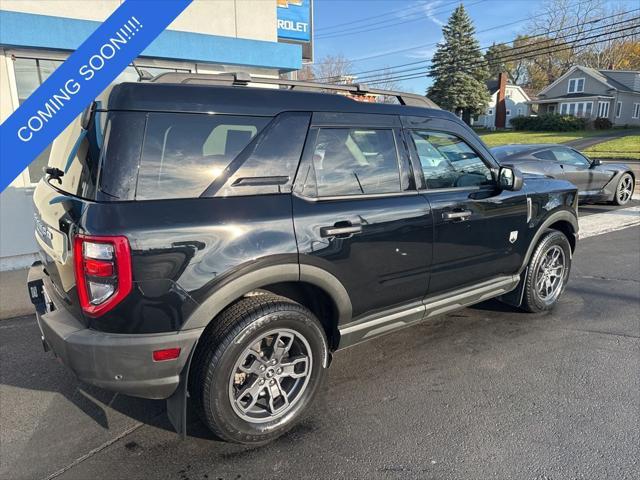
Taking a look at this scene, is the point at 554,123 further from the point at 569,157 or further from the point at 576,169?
the point at 576,169

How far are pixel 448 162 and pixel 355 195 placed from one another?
1.01 m

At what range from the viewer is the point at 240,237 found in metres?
2.39

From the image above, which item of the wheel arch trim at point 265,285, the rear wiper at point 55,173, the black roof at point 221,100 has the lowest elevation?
the wheel arch trim at point 265,285

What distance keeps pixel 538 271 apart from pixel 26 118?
5338 mm

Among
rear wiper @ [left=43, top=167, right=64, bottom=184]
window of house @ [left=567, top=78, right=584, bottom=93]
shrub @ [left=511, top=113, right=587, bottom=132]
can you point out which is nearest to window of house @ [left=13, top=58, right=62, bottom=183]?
rear wiper @ [left=43, top=167, right=64, bottom=184]

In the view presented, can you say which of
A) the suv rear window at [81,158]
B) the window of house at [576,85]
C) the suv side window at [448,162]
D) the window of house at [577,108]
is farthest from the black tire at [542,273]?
the window of house at [576,85]

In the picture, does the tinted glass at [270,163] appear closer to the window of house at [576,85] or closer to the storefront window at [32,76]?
the storefront window at [32,76]

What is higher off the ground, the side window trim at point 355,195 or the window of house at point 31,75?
the window of house at point 31,75

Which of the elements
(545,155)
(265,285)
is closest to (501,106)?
(545,155)

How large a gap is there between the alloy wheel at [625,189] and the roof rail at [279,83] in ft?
30.0

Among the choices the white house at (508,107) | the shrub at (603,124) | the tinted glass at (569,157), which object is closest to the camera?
the tinted glass at (569,157)

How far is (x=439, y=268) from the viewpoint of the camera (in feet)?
10.9

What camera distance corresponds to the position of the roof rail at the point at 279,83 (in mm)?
2580

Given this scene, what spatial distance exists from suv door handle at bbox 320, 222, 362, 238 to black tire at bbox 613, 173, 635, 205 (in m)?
10.1
